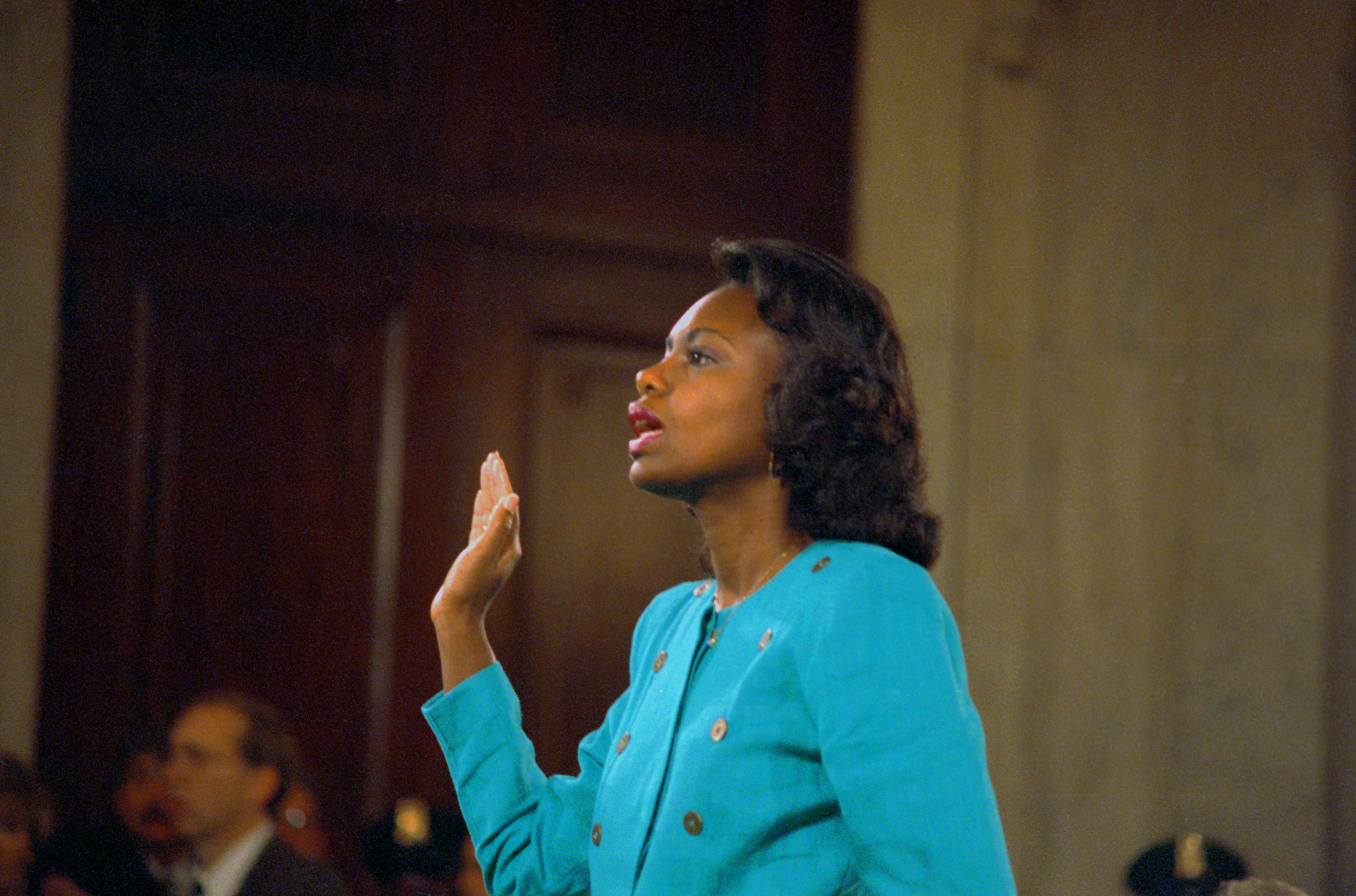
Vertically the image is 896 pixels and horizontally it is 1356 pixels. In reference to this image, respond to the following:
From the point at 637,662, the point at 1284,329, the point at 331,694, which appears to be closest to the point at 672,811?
the point at 637,662

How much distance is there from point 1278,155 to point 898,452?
338 cm

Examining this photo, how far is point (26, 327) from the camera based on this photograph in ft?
12.1

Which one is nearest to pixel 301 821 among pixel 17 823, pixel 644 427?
pixel 17 823

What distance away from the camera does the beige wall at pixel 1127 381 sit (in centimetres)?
442

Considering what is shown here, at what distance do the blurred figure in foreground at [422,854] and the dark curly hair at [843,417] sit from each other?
1957mm

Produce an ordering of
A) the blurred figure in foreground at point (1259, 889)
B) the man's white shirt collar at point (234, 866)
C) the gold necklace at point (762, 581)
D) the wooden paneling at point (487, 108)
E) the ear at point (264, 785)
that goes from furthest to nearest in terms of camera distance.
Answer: the wooden paneling at point (487, 108)
the ear at point (264, 785)
the man's white shirt collar at point (234, 866)
the blurred figure in foreground at point (1259, 889)
the gold necklace at point (762, 581)

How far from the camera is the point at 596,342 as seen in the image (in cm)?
431

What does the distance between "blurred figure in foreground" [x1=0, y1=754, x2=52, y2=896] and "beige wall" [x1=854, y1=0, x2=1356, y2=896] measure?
2.35 m

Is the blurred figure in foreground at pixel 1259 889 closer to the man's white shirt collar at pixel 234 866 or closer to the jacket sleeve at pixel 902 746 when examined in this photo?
the jacket sleeve at pixel 902 746

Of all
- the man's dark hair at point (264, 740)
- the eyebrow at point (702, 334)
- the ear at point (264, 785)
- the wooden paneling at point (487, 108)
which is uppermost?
the wooden paneling at point (487, 108)

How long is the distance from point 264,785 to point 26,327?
1200 millimetres

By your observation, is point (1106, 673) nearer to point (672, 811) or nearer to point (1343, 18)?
point (1343, 18)

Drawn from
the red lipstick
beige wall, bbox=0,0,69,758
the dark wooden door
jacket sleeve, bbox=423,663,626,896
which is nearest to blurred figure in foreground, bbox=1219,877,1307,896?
jacket sleeve, bbox=423,663,626,896

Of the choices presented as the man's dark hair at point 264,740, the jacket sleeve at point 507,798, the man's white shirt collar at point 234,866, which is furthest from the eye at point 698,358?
the man's dark hair at point 264,740
